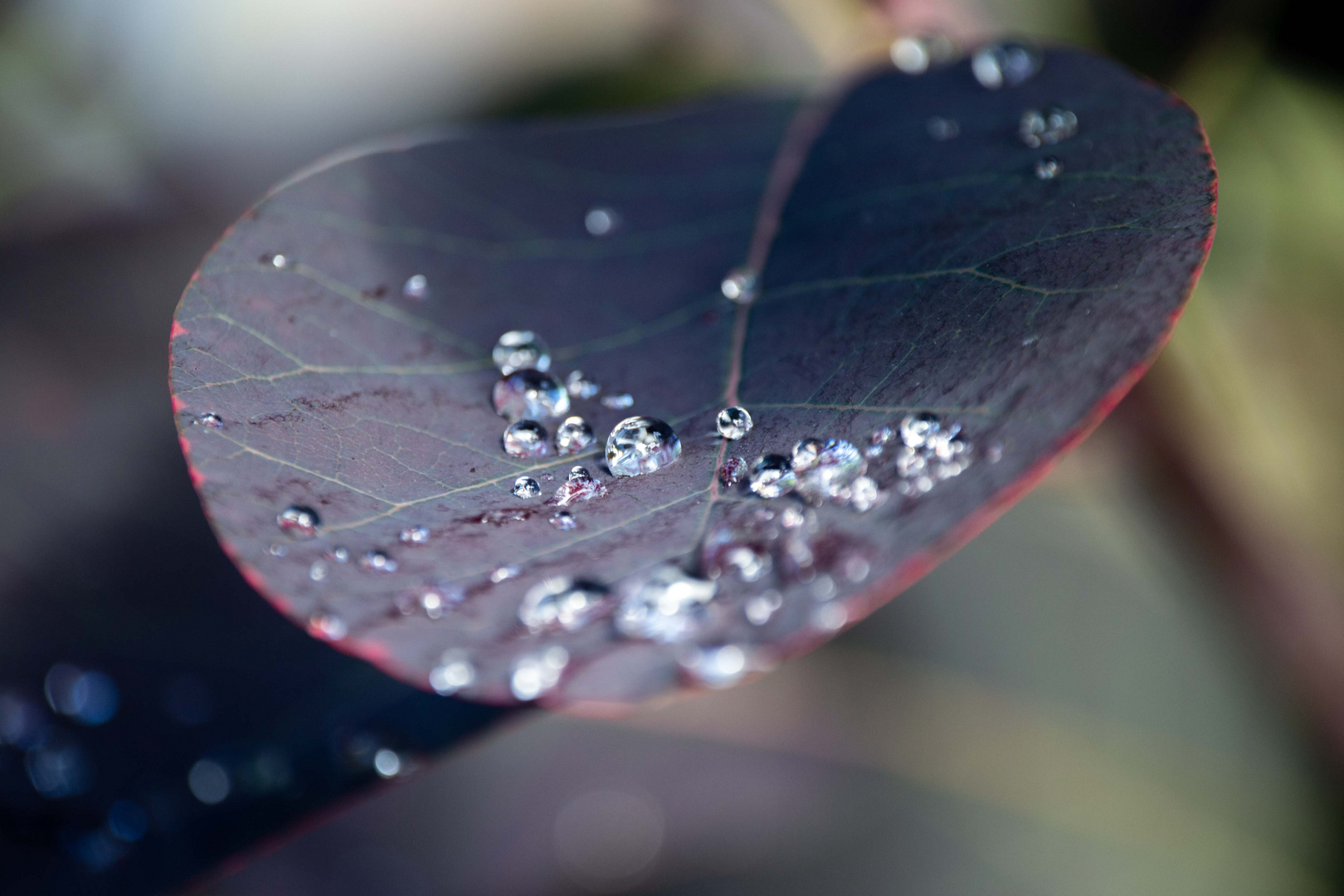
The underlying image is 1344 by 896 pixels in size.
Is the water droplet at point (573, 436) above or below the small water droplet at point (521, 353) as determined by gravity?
below

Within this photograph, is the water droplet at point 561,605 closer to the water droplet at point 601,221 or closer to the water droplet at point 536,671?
the water droplet at point 536,671

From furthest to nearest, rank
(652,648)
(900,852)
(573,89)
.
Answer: (900,852)
(573,89)
(652,648)

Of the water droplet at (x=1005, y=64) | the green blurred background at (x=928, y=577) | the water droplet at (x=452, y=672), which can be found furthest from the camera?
the green blurred background at (x=928, y=577)

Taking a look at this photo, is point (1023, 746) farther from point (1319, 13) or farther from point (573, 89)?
point (573, 89)

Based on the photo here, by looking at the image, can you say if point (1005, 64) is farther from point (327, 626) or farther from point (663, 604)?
point (327, 626)

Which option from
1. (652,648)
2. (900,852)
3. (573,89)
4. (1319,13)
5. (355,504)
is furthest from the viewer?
(900,852)

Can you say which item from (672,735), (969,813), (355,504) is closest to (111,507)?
(355,504)

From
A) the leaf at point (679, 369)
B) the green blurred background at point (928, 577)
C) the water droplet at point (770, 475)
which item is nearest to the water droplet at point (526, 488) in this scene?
the leaf at point (679, 369)

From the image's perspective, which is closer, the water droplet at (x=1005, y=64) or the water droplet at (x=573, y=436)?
the water droplet at (x=573, y=436)
